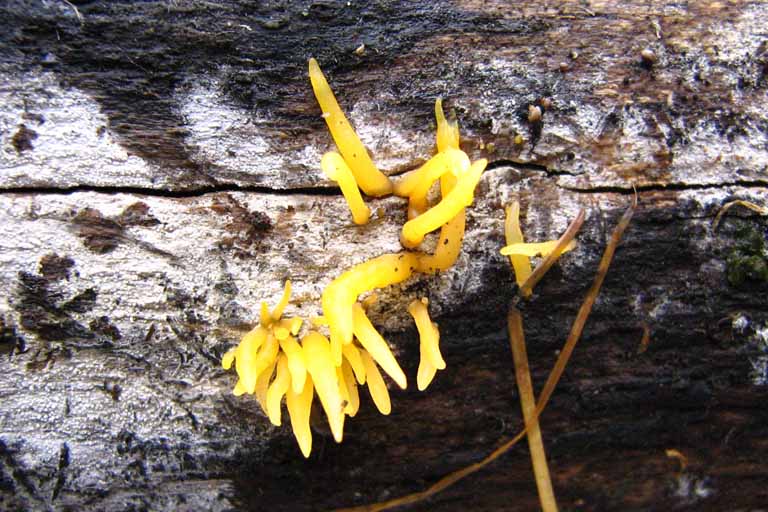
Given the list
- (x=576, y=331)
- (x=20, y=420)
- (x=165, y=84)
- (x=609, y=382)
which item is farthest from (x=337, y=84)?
(x=20, y=420)

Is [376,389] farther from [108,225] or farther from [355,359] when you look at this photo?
[108,225]

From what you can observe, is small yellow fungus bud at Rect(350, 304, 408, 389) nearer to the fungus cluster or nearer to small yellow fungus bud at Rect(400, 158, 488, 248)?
the fungus cluster

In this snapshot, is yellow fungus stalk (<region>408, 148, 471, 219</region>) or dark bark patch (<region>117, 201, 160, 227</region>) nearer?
yellow fungus stalk (<region>408, 148, 471, 219</region>)

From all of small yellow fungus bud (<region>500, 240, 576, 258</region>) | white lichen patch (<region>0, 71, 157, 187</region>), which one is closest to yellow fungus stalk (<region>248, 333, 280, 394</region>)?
white lichen patch (<region>0, 71, 157, 187</region>)

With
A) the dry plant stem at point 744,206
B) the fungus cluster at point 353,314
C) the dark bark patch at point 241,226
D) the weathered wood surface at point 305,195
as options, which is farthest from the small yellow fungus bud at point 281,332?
the dry plant stem at point 744,206

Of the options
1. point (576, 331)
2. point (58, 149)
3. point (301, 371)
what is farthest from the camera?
point (576, 331)

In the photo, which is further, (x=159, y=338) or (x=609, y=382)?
(x=609, y=382)

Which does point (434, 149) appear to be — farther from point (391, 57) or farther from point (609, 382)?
point (609, 382)

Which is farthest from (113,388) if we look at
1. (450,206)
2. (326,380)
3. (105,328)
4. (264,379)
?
(450,206)
